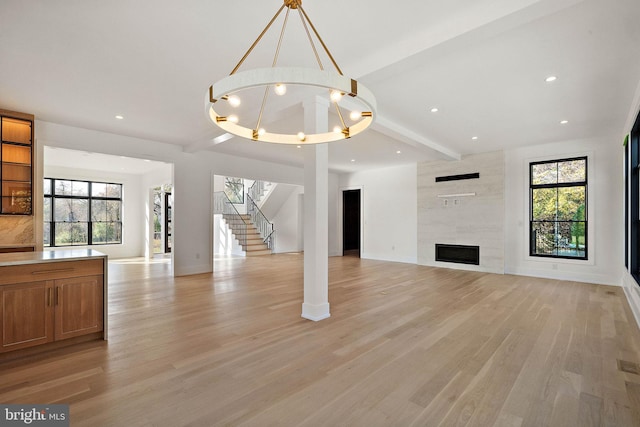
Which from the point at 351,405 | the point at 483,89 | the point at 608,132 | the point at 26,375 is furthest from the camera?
the point at 608,132

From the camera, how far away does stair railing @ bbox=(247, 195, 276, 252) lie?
11992 millimetres

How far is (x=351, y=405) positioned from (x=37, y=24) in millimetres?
4042

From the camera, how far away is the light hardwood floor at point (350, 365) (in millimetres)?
1908

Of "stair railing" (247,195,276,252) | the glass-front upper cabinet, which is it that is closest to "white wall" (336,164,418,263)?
"stair railing" (247,195,276,252)

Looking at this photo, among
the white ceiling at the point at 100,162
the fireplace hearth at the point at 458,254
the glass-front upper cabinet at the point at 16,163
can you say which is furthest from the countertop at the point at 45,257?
the fireplace hearth at the point at 458,254

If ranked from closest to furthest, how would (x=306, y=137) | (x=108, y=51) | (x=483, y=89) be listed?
(x=306, y=137)
(x=108, y=51)
(x=483, y=89)

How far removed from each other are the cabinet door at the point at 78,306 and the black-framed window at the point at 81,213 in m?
8.15

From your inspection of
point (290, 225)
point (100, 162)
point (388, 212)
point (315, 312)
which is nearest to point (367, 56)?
point (315, 312)

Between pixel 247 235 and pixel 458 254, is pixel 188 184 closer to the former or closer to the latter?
pixel 247 235

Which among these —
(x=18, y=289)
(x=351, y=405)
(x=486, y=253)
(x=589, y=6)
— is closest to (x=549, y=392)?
(x=351, y=405)

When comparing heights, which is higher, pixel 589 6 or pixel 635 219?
pixel 589 6

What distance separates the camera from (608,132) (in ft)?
18.7

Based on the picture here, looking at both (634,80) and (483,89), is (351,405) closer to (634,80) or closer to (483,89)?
(483,89)

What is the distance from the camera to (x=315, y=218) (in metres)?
3.67
